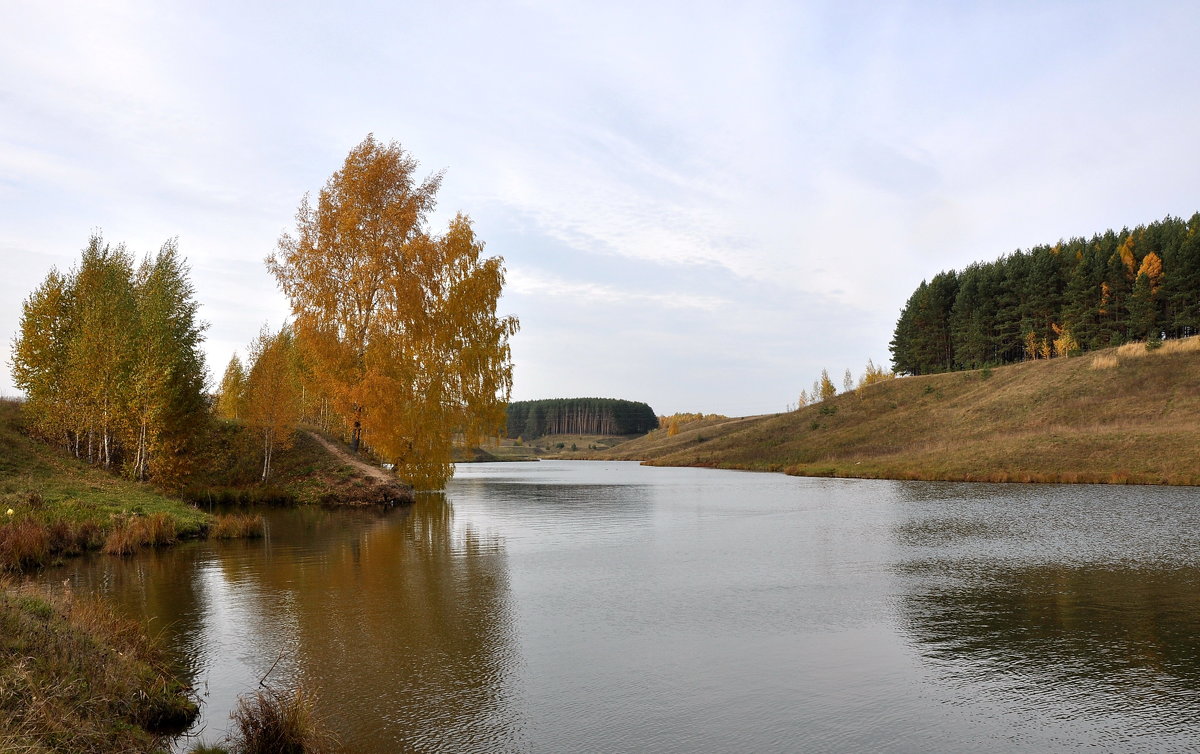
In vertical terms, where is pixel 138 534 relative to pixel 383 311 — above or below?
below

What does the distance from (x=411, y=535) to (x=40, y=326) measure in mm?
24400

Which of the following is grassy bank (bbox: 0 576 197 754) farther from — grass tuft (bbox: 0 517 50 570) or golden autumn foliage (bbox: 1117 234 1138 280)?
golden autumn foliage (bbox: 1117 234 1138 280)

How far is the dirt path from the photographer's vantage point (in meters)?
38.8

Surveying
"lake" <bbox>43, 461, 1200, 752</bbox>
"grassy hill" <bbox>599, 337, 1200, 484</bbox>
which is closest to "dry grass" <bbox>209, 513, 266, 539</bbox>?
"lake" <bbox>43, 461, 1200, 752</bbox>

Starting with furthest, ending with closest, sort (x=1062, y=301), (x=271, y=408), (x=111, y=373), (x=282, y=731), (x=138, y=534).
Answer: (x=1062, y=301)
(x=271, y=408)
(x=111, y=373)
(x=138, y=534)
(x=282, y=731)

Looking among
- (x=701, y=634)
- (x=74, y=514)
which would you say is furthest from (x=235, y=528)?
(x=701, y=634)

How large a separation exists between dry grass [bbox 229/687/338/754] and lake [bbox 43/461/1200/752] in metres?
0.52

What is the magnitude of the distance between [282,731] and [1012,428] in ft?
248

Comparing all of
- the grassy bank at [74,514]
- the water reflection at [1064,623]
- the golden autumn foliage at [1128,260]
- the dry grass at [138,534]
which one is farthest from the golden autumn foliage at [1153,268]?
the dry grass at [138,534]

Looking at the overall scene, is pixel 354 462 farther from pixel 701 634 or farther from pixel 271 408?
pixel 701 634

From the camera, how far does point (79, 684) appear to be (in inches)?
307

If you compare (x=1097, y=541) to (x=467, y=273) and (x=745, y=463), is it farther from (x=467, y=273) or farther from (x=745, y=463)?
(x=745, y=463)

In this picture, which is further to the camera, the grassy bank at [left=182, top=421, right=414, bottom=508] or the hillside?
the grassy bank at [left=182, top=421, right=414, bottom=508]

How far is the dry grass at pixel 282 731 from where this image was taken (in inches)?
299
